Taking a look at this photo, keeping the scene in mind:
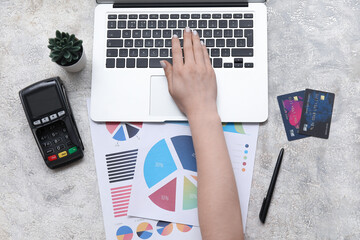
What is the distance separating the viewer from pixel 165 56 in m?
0.87

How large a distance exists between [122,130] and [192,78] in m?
0.21

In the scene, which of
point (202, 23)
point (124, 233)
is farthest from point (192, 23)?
point (124, 233)

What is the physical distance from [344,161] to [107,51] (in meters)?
0.61

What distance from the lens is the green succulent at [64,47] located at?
814mm

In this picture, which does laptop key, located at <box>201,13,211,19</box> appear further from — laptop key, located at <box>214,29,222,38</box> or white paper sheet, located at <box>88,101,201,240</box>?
white paper sheet, located at <box>88,101,201,240</box>

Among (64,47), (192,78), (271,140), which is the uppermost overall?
(64,47)

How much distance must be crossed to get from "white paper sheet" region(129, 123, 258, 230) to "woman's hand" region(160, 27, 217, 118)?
2.5 inches

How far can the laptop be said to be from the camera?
852 mm

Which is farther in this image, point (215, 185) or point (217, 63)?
point (217, 63)

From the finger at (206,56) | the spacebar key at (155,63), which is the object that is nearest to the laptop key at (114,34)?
the spacebar key at (155,63)

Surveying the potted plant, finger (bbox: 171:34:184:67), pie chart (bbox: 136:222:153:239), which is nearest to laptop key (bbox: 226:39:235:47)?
finger (bbox: 171:34:184:67)

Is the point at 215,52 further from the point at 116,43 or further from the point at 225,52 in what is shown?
the point at 116,43

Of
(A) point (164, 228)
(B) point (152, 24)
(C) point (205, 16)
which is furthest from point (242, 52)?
(A) point (164, 228)

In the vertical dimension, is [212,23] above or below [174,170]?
above
